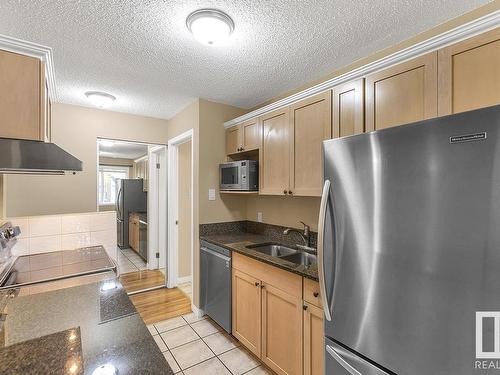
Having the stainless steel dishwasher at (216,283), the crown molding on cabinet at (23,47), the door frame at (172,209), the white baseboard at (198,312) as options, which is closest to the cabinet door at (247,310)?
the stainless steel dishwasher at (216,283)

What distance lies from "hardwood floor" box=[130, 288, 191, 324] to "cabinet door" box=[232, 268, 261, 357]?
957 millimetres

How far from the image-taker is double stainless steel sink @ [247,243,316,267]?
2184 millimetres

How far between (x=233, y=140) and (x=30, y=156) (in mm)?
1976

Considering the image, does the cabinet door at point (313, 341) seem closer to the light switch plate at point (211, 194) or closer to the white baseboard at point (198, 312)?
the white baseboard at point (198, 312)

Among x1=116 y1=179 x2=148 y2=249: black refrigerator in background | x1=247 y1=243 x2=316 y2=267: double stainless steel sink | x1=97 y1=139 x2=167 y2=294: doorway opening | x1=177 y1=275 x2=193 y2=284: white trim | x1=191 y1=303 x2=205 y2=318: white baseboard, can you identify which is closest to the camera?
x1=247 y1=243 x2=316 y2=267: double stainless steel sink

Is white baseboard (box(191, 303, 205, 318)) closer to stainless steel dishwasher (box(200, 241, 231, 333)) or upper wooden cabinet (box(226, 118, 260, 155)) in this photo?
stainless steel dishwasher (box(200, 241, 231, 333))

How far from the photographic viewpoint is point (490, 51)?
1.18 meters

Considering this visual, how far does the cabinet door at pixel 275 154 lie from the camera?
87.3 inches

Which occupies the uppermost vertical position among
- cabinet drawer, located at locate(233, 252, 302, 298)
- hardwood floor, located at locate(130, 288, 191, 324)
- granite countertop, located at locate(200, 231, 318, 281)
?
granite countertop, located at locate(200, 231, 318, 281)

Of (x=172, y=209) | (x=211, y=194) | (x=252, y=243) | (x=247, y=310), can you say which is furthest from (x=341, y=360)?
(x=172, y=209)

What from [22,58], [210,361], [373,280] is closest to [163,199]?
[210,361]

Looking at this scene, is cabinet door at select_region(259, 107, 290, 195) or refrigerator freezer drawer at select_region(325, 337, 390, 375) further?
cabinet door at select_region(259, 107, 290, 195)

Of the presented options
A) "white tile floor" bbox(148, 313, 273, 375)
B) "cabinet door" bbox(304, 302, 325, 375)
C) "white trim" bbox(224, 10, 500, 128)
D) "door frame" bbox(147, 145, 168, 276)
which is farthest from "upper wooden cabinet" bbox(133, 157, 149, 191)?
"cabinet door" bbox(304, 302, 325, 375)

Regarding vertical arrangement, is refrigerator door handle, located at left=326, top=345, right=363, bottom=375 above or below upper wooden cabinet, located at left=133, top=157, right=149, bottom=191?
below
